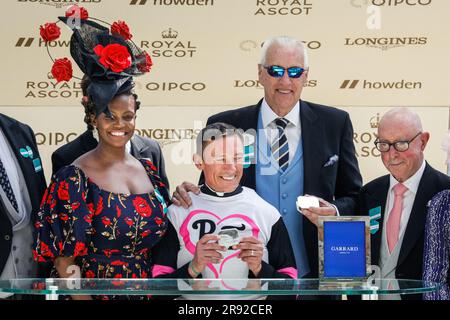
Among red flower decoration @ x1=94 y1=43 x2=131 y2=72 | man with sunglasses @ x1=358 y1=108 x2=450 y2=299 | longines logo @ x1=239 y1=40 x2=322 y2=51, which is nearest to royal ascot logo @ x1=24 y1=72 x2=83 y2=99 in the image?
longines logo @ x1=239 y1=40 x2=322 y2=51

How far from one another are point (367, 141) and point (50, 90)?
6.79 ft

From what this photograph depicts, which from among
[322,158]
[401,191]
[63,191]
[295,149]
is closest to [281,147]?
[295,149]

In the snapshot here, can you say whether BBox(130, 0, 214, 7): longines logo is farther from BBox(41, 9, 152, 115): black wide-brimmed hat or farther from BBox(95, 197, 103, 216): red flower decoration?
BBox(95, 197, 103, 216): red flower decoration

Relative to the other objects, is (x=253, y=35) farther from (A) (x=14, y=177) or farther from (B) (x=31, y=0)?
(A) (x=14, y=177)

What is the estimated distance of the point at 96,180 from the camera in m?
4.28

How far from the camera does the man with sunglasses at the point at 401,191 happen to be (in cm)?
461

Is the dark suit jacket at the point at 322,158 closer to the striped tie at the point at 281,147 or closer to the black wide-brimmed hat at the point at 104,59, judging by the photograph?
the striped tie at the point at 281,147

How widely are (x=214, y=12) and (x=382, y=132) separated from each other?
195cm

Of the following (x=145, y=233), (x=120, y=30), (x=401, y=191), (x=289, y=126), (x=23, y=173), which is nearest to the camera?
(x=145, y=233)

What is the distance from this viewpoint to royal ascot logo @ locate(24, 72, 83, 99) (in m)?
6.17

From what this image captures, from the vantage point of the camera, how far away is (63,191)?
164 inches

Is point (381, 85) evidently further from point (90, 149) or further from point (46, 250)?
point (46, 250)

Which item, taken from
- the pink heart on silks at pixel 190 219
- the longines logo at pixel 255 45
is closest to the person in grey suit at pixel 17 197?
the pink heart on silks at pixel 190 219

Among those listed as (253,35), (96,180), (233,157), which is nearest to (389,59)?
(253,35)
